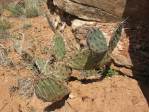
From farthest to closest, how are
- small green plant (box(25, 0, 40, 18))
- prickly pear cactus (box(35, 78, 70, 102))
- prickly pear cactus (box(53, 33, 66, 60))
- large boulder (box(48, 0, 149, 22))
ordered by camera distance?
small green plant (box(25, 0, 40, 18)) < large boulder (box(48, 0, 149, 22)) < prickly pear cactus (box(53, 33, 66, 60)) < prickly pear cactus (box(35, 78, 70, 102))

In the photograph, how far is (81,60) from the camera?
3908mm

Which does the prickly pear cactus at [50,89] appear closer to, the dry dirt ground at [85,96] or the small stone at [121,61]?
the dry dirt ground at [85,96]

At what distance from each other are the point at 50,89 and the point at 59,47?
588mm

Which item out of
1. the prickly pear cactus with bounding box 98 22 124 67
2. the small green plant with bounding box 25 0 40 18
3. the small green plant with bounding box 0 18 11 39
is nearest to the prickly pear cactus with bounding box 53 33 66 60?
the prickly pear cactus with bounding box 98 22 124 67

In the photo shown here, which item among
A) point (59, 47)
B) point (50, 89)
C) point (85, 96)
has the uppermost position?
point (59, 47)

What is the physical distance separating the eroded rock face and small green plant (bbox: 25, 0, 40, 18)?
78 cm

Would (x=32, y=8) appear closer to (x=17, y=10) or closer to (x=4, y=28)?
(x=17, y=10)

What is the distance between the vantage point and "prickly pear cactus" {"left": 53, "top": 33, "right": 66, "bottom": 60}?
4.04 metres

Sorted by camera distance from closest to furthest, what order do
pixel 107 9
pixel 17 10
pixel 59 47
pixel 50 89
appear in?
pixel 50 89 < pixel 59 47 < pixel 107 9 < pixel 17 10

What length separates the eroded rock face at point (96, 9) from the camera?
14.0 ft

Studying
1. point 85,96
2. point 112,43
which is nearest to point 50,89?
point 85,96

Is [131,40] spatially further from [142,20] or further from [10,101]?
[10,101]

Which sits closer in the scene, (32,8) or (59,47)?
(59,47)

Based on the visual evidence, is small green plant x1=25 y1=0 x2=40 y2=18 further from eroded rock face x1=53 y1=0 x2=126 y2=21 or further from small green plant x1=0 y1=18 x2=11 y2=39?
eroded rock face x1=53 y1=0 x2=126 y2=21
